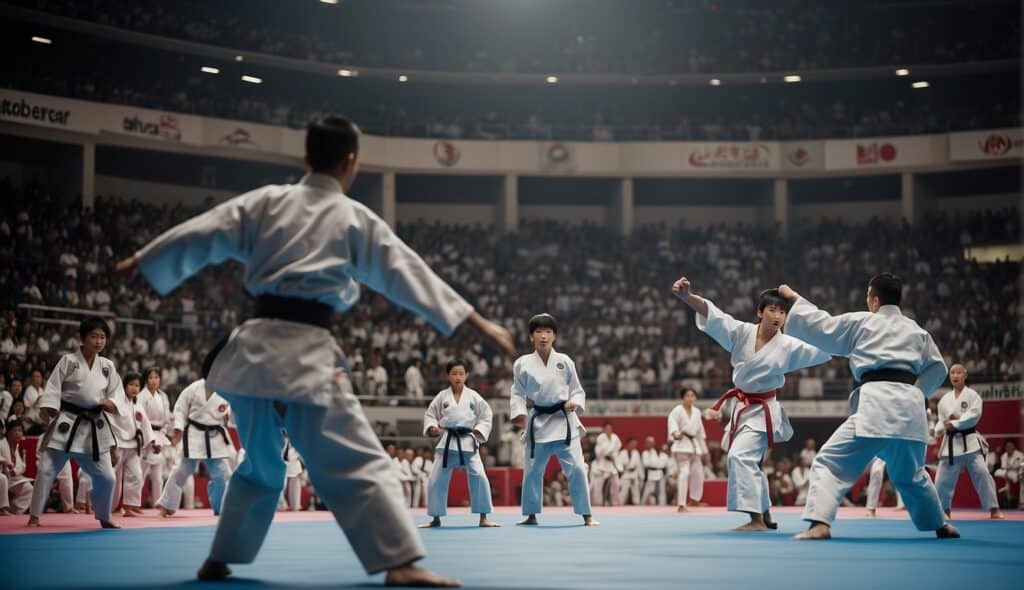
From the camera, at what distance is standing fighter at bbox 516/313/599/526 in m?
10.7

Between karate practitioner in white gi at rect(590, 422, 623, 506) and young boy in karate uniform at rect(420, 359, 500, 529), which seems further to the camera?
karate practitioner in white gi at rect(590, 422, 623, 506)

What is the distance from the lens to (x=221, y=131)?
96.5 ft

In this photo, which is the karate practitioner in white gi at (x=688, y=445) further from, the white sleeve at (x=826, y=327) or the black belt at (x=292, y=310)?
the black belt at (x=292, y=310)

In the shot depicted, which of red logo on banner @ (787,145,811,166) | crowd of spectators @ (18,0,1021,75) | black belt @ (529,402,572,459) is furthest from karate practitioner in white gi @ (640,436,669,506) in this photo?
A: crowd of spectators @ (18,0,1021,75)

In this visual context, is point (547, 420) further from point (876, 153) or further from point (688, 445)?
point (876, 153)

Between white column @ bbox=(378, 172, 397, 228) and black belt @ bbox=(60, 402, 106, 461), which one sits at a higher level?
white column @ bbox=(378, 172, 397, 228)

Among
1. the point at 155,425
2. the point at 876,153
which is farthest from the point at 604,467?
the point at 876,153

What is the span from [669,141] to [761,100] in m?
4.04

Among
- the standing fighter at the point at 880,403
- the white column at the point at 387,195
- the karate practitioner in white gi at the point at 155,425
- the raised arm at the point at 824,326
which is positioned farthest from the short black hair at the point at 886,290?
the white column at the point at 387,195

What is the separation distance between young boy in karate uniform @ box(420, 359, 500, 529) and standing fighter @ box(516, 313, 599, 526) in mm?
616

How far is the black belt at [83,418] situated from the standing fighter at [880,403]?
5.79 meters

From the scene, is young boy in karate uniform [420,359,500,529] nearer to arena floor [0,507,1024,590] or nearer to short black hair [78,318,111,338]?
arena floor [0,507,1024,590]

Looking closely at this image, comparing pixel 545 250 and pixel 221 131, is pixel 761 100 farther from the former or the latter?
pixel 221 131

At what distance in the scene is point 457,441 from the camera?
11.5m
